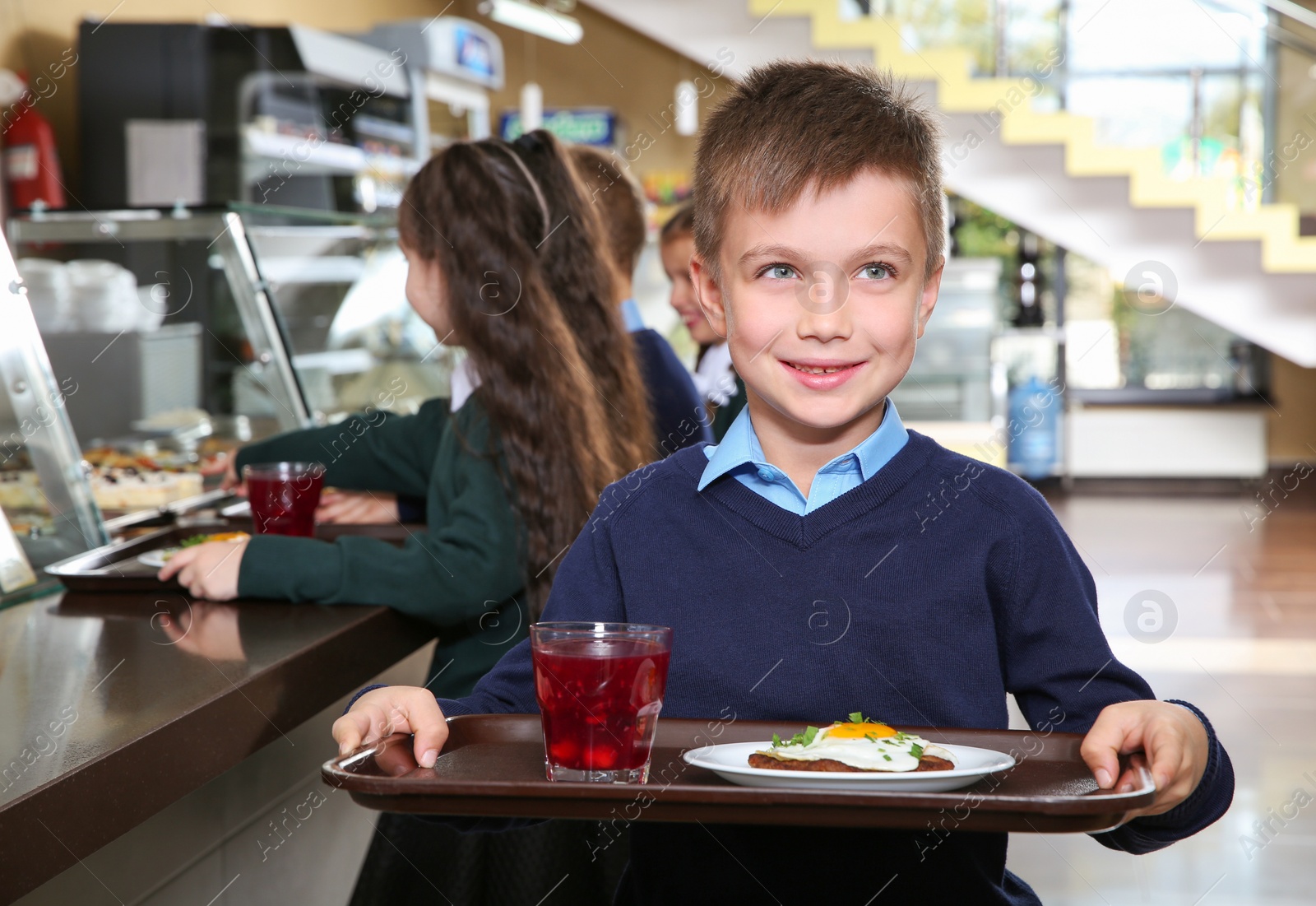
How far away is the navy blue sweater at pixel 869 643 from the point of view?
1.03 metres

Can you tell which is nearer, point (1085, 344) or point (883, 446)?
point (883, 446)

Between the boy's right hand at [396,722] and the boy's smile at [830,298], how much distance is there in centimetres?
40

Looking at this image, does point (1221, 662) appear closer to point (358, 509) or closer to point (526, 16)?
point (358, 509)

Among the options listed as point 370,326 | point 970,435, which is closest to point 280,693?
point 370,326

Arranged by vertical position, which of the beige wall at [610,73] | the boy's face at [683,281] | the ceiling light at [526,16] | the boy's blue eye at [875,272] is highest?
the beige wall at [610,73]

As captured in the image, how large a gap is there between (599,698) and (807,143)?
20.7 inches

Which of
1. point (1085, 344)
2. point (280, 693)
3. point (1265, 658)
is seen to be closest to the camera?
point (280, 693)

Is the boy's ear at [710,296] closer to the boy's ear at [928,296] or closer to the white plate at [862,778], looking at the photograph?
the boy's ear at [928,296]

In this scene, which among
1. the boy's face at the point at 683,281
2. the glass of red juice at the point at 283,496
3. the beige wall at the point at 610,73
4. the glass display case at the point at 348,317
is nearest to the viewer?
the glass of red juice at the point at 283,496

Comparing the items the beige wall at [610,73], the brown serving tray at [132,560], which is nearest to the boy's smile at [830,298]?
the brown serving tray at [132,560]

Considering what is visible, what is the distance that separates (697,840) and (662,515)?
0.29 m

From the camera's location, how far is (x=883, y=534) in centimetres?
108

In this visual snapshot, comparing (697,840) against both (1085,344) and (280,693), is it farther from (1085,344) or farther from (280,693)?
(1085,344)

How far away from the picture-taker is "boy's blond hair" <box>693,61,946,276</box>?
1.07 m
